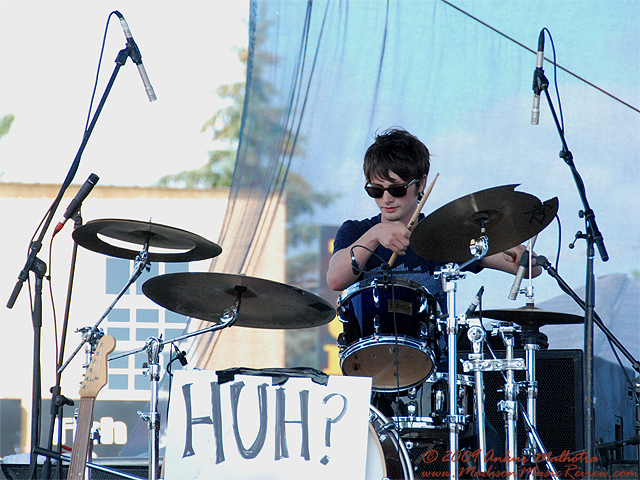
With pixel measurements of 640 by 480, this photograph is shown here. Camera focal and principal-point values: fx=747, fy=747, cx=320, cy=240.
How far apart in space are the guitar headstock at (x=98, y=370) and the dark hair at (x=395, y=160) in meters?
1.21

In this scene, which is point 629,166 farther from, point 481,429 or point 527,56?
point 481,429

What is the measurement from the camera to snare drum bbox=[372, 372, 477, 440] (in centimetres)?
233

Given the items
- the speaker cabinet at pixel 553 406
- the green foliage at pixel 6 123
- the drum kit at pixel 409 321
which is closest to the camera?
the drum kit at pixel 409 321

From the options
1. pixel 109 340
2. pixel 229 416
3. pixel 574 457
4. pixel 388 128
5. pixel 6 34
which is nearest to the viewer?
pixel 229 416

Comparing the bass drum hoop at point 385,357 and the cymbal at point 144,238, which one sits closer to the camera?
the bass drum hoop at point 385,357

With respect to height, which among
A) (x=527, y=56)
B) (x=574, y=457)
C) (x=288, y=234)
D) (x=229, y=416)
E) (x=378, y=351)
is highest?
(x=527, y=56)

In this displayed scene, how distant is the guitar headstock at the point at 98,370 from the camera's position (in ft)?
7.58

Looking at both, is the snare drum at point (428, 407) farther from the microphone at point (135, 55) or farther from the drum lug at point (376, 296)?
the microphone at point (135, 55)

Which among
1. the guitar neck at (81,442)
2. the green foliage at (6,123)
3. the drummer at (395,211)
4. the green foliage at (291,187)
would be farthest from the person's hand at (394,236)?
the green foliage at (6,123)

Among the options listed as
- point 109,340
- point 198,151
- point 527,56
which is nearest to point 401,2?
point 527,56

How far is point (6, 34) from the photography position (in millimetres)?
4004

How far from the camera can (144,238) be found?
8.57 feet

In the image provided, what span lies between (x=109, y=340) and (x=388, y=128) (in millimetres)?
1884

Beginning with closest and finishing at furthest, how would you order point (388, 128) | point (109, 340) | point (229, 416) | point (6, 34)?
point (229, 416)
point (109, 340)
point (388, 128)
point (6, 34)
